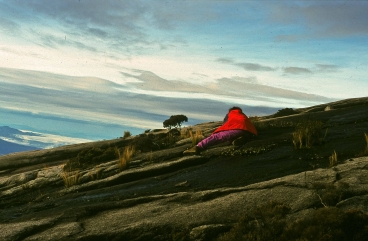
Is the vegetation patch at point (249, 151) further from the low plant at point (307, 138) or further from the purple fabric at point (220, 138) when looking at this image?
the purple fabric at point (220, 138)

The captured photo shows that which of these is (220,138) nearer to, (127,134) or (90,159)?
(90,159)

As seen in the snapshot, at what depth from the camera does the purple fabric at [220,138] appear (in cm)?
1850

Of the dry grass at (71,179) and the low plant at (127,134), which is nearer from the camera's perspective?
the dry grass at (71,179)

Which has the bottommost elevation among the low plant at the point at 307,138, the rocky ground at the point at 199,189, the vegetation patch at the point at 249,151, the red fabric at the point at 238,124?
the rocky ground at the point at 199,189

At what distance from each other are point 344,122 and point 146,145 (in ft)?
31.8

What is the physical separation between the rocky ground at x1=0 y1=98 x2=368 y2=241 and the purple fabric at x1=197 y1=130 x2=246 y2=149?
1.13ft

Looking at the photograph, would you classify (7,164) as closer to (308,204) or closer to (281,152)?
(281,152)

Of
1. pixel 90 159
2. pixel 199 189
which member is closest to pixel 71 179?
pixel 90 159

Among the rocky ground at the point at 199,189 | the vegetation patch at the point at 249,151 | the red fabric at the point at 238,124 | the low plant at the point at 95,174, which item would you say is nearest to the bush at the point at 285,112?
the rocky ground at the point at 199,189

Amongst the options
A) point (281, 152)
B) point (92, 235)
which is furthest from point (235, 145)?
point (92, 235)

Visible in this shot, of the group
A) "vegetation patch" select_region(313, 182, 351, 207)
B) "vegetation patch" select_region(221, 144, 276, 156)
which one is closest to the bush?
"vegetation patch" select_region(221, 144, 276, 156)

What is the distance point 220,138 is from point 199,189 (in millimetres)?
5155

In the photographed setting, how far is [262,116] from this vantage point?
29.4 metres

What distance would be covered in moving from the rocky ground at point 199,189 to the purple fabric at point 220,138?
1.13ft
